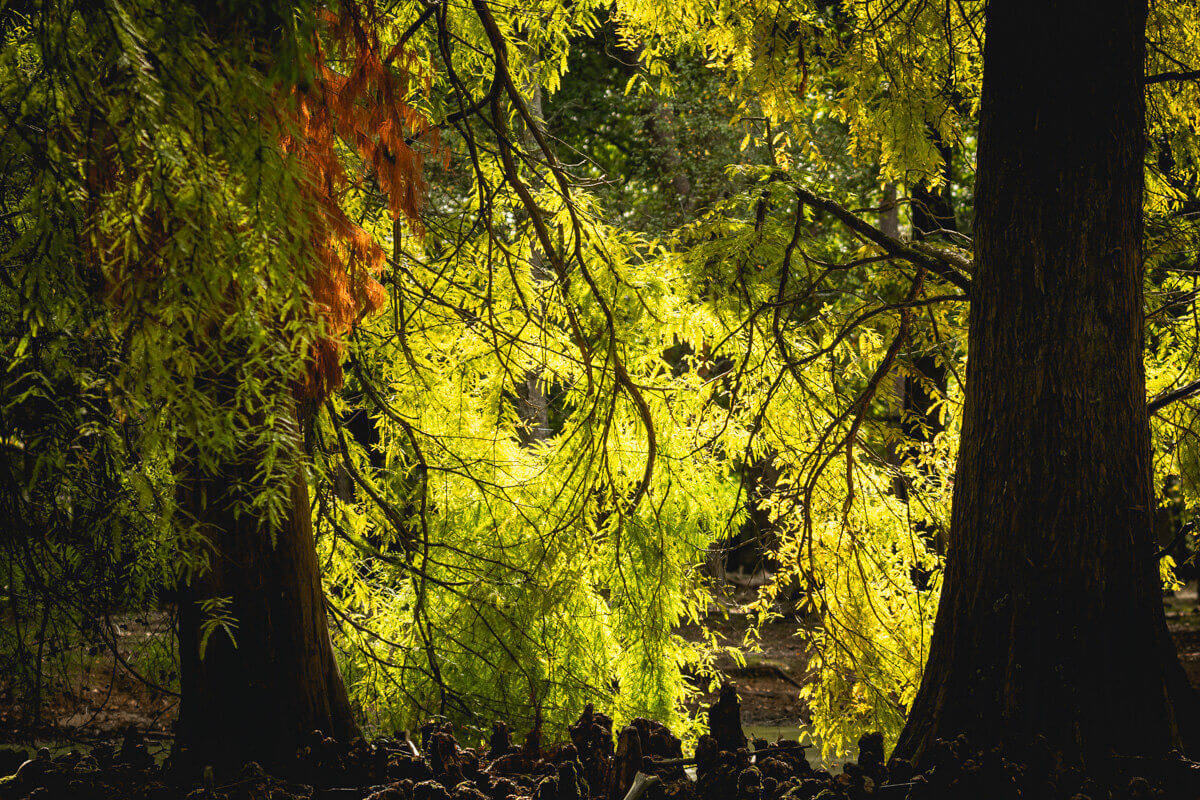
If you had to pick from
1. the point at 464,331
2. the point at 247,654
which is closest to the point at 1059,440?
the point at 247,654

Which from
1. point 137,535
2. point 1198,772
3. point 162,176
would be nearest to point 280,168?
point 162,176

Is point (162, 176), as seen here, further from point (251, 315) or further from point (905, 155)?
point (905, 155)

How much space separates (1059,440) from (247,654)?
101 inches

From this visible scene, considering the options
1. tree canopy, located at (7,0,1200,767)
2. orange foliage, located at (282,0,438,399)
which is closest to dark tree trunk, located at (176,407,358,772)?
→ tree canopy, located at (7,0,1200,767)

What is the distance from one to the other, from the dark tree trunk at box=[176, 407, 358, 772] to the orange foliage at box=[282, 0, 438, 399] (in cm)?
49

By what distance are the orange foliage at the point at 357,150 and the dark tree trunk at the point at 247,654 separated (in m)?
0.49

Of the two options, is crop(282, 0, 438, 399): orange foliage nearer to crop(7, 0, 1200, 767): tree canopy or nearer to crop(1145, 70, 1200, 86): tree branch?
crop(7, 0, 1200, 767): tree canopy

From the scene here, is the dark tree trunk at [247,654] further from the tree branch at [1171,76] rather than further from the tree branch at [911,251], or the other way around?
the tree branch at [1171,76]

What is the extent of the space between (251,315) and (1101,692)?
7.77 ft

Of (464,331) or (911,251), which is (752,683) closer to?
(464,331)

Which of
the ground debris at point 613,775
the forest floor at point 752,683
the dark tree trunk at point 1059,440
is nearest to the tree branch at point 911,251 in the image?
the dark tree trunk at point 1059,440

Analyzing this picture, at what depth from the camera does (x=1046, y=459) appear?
2625mm

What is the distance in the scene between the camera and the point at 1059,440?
2.62m

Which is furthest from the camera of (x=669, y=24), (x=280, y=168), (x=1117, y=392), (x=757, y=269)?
(x=757, y=269)
